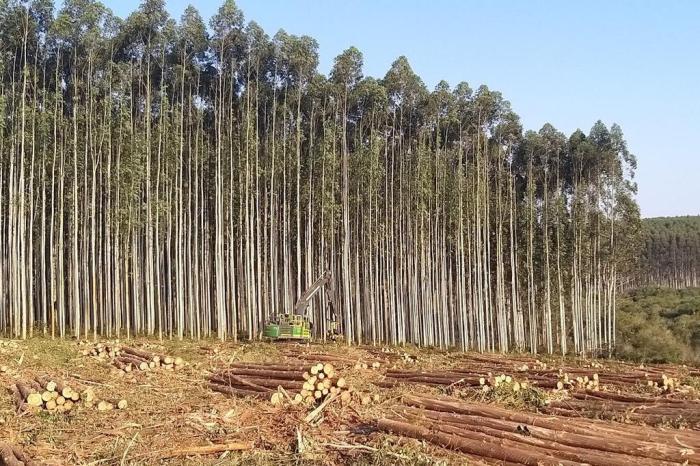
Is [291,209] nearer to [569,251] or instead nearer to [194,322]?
[194,322]

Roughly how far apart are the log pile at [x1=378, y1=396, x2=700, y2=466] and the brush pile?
8.64 metres

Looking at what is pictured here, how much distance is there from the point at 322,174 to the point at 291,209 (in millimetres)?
2862

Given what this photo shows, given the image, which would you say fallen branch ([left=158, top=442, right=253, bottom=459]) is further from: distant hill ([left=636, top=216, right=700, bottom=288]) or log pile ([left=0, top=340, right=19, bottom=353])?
distant hill ([left=636, top=216, right=700, bottom=288])

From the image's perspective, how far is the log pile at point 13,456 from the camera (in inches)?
296

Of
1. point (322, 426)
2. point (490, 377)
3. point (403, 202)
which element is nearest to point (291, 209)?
point (403, 202)

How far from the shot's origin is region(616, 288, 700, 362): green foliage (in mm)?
31672

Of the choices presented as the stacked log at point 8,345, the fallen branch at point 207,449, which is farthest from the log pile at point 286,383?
the stacked log at point 8,345

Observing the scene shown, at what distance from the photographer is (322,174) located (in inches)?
1166

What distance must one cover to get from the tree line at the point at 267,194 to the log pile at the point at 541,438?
741 inches

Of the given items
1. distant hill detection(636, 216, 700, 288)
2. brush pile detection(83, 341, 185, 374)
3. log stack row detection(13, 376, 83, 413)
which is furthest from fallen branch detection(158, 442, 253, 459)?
distant hill detection(636, 216, 700, 288)

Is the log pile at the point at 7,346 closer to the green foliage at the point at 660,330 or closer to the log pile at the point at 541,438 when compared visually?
the log pile at the point at 541,438

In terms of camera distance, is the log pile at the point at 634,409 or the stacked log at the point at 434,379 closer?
the log pile at the point at 634,409

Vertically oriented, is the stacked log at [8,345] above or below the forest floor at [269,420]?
above

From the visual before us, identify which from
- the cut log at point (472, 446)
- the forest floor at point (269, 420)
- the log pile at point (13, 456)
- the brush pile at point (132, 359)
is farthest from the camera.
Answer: the brush pile at point (132, 359)
